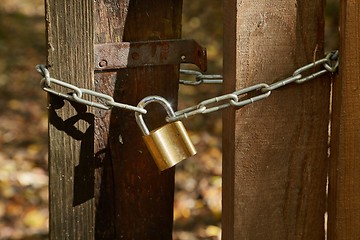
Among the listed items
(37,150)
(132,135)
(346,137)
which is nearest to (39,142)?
(37,150)

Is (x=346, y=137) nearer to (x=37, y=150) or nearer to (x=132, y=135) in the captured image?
(x=132, y=135)

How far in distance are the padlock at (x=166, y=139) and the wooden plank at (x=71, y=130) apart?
0.14 metres

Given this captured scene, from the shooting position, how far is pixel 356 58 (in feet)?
5.20

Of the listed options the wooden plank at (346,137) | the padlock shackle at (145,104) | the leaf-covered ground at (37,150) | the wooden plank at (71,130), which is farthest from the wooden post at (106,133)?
the leaf-covered ground at (37,150)

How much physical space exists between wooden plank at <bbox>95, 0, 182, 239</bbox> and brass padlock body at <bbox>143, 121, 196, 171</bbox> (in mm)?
156

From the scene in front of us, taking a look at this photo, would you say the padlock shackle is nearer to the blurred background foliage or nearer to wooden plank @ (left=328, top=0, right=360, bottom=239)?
wooden plank @ (left=328, top=0, right=360, bottom=239)

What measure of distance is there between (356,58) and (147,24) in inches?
19.0

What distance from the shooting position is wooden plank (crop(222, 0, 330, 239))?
1.56m

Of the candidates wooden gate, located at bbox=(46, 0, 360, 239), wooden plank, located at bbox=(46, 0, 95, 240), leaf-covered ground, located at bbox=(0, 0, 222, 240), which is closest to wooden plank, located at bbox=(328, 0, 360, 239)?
wooden gate, located at bbox=(46, 0, 360, 239)

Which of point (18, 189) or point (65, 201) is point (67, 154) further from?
point (18, 189)

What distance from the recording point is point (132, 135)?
1745mm

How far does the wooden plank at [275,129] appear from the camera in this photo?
1560mm

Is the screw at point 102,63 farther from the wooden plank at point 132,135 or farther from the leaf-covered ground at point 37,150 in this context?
the leaf-covered ground at point 37,150

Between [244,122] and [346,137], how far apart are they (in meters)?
0.23
